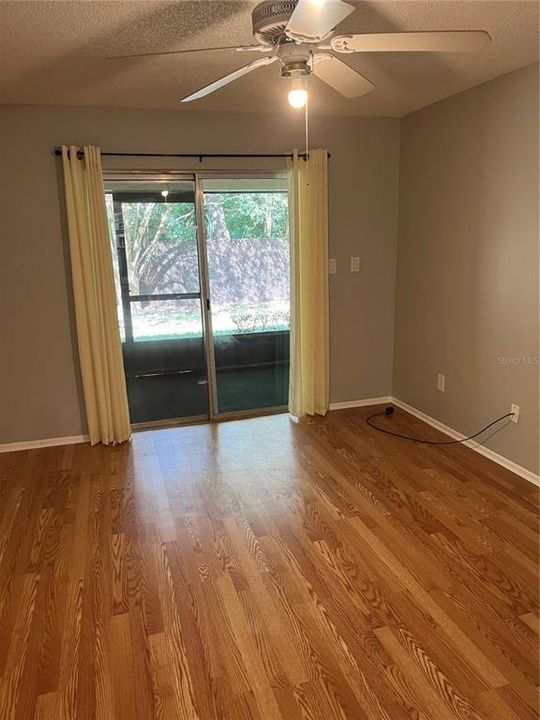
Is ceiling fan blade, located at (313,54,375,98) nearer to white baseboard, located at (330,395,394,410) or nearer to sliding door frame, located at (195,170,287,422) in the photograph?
sliding door frame, located at (195,170,287,422)

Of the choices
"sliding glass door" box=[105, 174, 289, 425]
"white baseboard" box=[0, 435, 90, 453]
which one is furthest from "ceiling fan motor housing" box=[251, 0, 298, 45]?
"white baseboard" box=[0, 435, 90, 453]

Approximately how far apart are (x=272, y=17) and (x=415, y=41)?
51cm

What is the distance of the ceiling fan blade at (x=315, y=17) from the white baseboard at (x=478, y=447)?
2705 millimetres

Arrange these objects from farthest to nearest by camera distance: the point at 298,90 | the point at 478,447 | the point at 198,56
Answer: the point at 478,447, the point at 198,56, the point at 298,90

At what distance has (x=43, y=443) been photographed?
3846 mm

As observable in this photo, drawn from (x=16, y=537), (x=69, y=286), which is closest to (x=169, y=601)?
(x=16, y=537)

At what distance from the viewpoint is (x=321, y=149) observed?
393cm

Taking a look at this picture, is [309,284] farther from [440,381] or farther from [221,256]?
[440,381]

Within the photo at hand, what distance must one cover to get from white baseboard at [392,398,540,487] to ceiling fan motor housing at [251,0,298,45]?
2.78m

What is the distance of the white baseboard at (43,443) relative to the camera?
A: 3.78m

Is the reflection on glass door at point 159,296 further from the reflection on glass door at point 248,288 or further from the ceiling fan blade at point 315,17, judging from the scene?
the ceiling fan blade at point 315,17

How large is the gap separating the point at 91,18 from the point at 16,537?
8.21 feet

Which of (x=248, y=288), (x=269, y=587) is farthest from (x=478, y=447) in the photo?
(x=248, y=288)

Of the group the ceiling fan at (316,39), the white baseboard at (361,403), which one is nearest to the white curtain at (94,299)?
the ceiling fan at (316,39)
